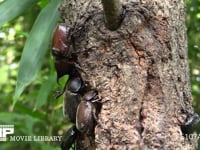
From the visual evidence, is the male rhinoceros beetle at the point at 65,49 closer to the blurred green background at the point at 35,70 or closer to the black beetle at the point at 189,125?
the blurred green background at the point at 35,70

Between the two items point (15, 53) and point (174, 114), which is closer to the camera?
point (174, 114)

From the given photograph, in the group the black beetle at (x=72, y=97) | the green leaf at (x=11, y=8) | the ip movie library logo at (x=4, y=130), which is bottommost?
the ip movie library logo at (x=4, y=130)

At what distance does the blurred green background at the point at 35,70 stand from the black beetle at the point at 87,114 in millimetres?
363

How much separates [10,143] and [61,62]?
156 cm

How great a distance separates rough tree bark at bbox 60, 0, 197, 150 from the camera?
1.35 m

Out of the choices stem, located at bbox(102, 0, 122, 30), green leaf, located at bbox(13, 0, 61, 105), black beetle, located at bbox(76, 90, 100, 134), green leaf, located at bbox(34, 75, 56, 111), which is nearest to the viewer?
stem, located at bbox(102, 0, 122, 30)

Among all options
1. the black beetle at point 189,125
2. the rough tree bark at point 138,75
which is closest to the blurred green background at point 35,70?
the rough tree bark at point 138,75

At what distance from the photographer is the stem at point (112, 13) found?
128 centimetres

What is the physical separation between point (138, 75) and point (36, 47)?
0.56 meters

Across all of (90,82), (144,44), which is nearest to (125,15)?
(144,44)

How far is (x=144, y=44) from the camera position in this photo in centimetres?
140

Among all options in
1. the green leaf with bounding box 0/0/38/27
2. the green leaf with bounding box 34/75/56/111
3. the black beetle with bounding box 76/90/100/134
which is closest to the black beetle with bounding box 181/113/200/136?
the black beetle with bounding box 76/90/100/134

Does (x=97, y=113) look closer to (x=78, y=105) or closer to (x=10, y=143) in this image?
(x=78, y=105)

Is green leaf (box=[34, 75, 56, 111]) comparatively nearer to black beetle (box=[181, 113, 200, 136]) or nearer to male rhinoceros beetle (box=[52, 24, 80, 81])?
male rhinoceros beetle (box=[52, 24, 80, 81])
